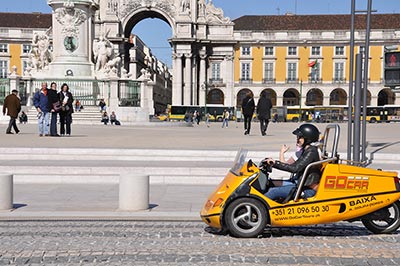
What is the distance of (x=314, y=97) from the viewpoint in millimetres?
90500

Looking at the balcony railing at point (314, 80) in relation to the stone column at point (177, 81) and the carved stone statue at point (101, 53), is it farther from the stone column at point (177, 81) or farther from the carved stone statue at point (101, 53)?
the carved stone statue at point (101, 53)

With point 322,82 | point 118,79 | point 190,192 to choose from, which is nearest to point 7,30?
point 322,82

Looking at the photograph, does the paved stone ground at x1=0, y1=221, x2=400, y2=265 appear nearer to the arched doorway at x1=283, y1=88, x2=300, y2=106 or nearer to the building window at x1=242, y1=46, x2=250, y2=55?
the building window at x1=242, y1=46, x2=250, y2=55

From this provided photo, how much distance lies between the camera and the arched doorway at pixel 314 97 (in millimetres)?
89875

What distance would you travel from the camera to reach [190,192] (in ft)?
36.9

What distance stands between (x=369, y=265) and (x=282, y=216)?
4.65ft

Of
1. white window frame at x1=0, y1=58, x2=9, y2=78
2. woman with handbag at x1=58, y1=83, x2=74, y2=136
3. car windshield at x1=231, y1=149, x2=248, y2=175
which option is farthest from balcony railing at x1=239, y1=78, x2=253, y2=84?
car windshield at x1=231, y1=149, x2=248, y2=175

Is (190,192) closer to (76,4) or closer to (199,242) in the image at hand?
(199,242)

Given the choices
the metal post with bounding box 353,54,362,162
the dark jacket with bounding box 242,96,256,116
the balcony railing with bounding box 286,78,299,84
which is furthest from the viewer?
the balcony railing with bounding box 286,78,299,84

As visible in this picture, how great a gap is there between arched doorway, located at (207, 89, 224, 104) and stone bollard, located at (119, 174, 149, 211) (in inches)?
3219

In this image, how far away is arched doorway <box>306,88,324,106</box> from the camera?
295 ft

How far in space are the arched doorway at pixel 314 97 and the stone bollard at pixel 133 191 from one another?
82.7m

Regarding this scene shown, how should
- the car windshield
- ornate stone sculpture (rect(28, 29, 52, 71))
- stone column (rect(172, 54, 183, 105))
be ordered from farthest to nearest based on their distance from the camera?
1. stone column (rect(172, 54, 183, 105))
2. ornate stone sculpture (rect(28, 29, 52, 71))
3. the car windshield

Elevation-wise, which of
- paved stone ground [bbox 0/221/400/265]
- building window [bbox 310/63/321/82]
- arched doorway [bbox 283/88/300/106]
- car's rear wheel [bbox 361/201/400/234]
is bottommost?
paved stone ground [bbox 0/221/400/265]
